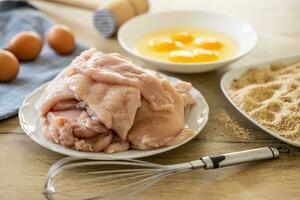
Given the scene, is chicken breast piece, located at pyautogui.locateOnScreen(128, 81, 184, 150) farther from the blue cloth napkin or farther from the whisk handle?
the blue cloth napkin

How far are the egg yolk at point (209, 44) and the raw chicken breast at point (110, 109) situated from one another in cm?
60

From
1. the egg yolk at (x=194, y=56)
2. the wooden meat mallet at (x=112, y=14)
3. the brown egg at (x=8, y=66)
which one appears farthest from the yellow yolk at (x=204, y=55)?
the brown egg at (x=8, y=66)

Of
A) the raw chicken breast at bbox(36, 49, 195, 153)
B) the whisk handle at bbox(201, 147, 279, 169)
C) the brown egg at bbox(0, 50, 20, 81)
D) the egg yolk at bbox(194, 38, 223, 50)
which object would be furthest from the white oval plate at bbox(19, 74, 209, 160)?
the egg yolk at bbox(194, 38, 223, 50)

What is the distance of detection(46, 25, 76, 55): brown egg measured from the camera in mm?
2250

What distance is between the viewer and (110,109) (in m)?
1.51

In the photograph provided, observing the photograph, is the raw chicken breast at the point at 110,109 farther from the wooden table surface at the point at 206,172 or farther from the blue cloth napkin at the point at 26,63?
the blue cloth napkin at the point at 26,63

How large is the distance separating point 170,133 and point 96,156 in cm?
22

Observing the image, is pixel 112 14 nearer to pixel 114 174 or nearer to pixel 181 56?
pixel 181 56

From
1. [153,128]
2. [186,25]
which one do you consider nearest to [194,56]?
[186,25]

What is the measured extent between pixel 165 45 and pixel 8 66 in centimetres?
62

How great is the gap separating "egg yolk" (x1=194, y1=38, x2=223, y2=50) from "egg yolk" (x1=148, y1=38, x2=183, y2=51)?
8cm

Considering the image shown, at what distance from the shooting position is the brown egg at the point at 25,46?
7.16ft

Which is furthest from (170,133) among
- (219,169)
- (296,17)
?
(296,17)

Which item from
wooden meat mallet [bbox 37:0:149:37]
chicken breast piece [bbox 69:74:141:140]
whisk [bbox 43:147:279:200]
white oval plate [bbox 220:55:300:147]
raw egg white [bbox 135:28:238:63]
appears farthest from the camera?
wooden meat mallet [bbox 37:0:149:37]
